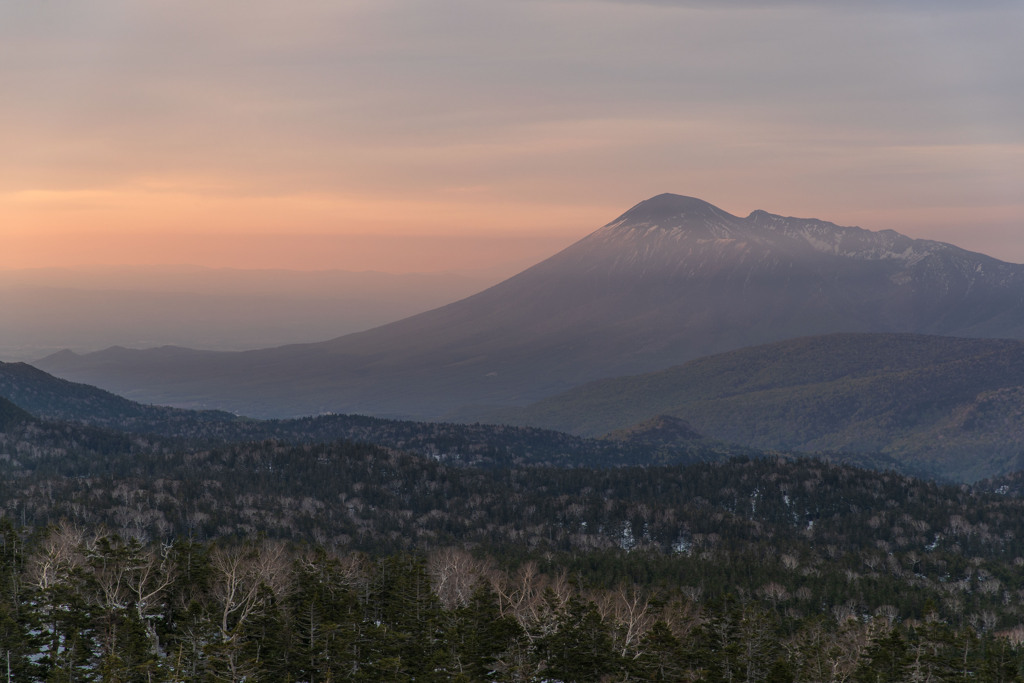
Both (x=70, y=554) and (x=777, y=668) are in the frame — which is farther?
(x=70, y=554)

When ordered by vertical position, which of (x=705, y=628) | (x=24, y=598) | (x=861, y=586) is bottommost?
(x=861, y=586)

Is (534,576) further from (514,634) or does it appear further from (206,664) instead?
(206,664)

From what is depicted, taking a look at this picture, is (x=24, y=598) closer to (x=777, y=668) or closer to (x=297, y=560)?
(x=297, y=560)

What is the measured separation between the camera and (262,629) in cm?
9831

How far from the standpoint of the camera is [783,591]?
175 metres

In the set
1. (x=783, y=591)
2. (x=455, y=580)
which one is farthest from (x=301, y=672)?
(x=783, y=591)

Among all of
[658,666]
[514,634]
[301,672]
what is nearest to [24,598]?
[301,672]

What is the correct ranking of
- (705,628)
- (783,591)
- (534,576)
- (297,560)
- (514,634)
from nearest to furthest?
(514,634) < (705,628) < (297,560) < (534,576) < (783,591)

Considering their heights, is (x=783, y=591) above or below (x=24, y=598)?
below

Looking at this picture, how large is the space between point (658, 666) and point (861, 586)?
96.8 meters

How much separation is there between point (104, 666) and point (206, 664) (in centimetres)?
825

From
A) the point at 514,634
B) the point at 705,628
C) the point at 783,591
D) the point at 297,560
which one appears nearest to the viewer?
the point at 514,634

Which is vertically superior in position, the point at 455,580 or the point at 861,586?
the point at 455,580

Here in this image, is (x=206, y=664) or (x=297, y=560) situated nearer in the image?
(x=206, y=664)
